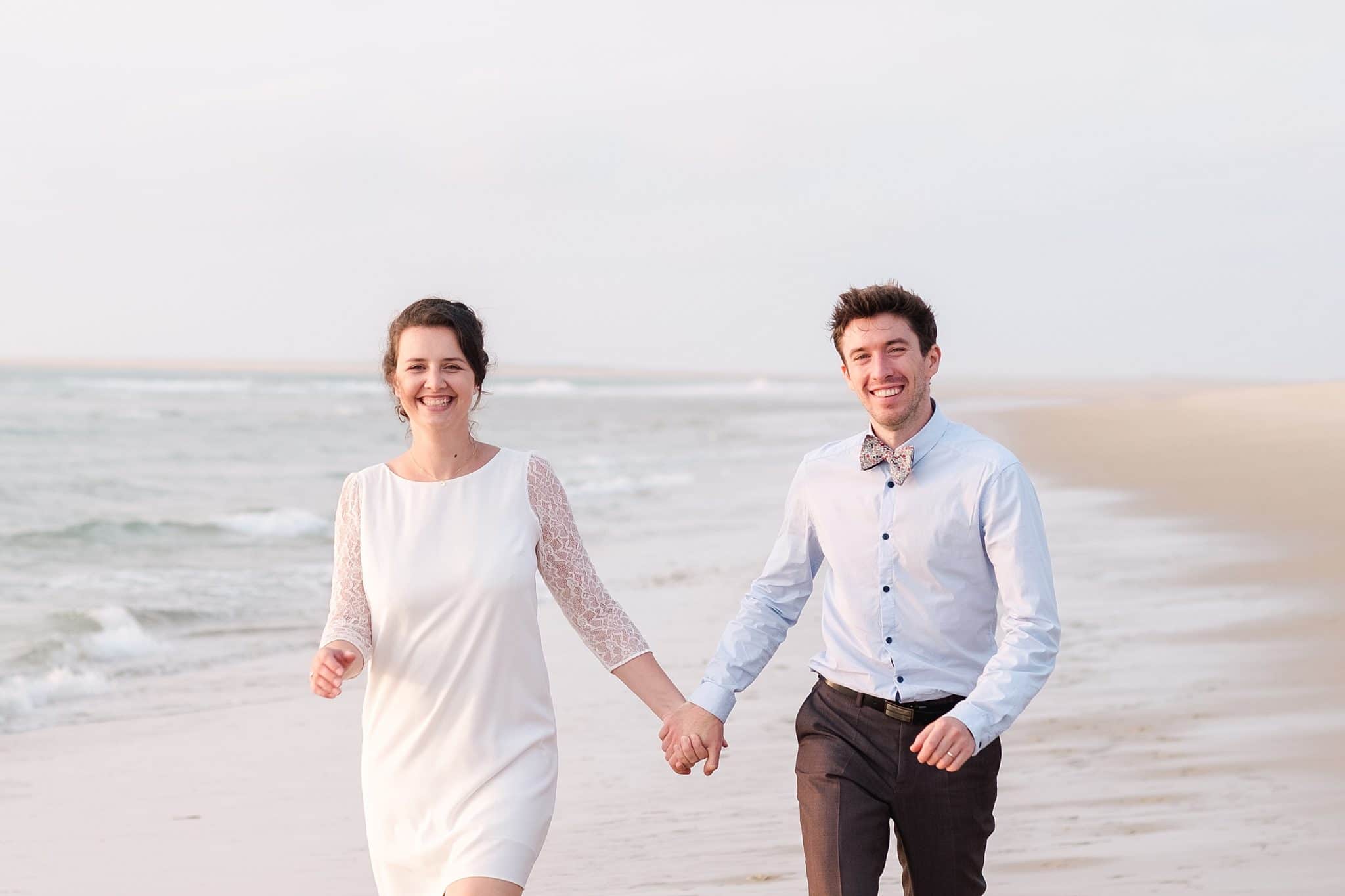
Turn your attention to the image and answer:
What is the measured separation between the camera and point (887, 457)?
3.62 m

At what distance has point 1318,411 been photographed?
2919 cm

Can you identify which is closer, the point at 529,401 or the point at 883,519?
the point at 883,519

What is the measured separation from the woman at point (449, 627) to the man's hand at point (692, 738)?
353mm

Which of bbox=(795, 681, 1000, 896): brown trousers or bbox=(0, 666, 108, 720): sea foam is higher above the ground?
bbox=(795, 681, 1000, 896): brown trousers

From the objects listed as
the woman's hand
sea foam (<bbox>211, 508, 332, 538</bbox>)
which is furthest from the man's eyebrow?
sea foam (<bbox>211, 508, 332, 538</bbox>)

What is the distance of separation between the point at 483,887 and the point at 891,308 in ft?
5.56

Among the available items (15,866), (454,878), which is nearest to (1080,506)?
(15,866)

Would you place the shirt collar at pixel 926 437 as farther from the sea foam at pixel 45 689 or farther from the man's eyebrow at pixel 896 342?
the sea foam at pixel 45 689

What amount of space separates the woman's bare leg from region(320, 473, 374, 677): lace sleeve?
1.92 feet

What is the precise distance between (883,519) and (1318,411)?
1122 inches

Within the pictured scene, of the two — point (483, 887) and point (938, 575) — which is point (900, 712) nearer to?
point (938, 575)

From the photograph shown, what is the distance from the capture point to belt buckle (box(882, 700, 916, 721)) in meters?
3.45

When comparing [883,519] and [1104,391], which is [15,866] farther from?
→ [1104,391]

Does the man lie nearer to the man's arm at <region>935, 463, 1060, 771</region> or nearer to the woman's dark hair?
the man's arm at <region>935, 463, 1060, 771</region>
